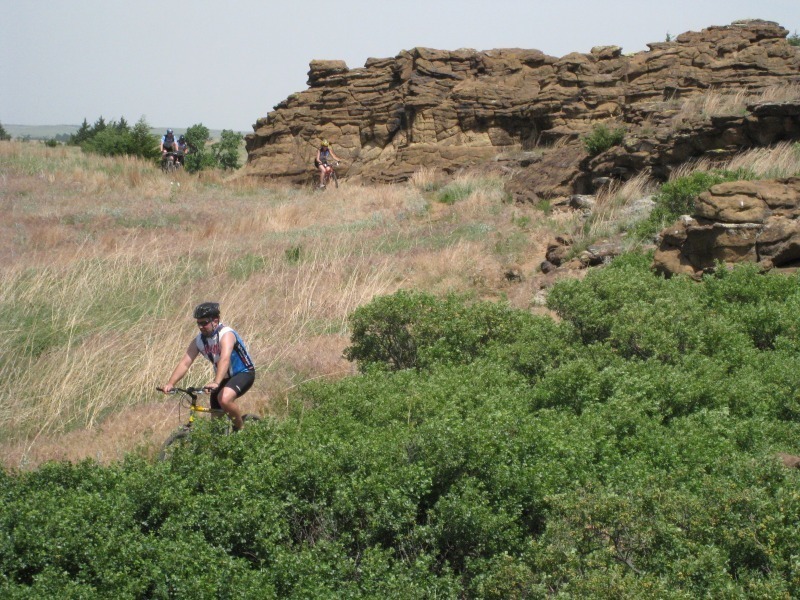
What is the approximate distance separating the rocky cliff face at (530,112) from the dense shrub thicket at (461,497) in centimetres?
1098

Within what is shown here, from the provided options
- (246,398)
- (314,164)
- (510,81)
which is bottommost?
(246,398)

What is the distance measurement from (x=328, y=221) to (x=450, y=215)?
8.93ft

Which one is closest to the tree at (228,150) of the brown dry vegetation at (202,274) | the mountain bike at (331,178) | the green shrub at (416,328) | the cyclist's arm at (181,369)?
the mountain bike at (331,178)

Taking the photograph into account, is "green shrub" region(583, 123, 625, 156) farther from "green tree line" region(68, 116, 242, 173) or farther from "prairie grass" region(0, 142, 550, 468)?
"green tree line" region(68, 116, 242, 173)

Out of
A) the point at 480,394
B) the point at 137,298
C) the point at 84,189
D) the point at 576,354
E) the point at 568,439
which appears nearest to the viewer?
the point at 568,439

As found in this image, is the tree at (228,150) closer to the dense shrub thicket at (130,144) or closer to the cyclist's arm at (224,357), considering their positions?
the dense shrub thicket at (130,144)

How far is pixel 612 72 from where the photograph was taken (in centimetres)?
2667

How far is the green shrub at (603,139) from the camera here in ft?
64.3

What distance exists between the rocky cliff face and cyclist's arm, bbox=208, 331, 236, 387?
41.5ft

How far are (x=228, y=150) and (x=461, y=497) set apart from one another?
3389 cm

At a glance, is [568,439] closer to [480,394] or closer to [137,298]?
[480,394]

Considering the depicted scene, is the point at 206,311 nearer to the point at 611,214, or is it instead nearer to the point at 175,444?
the point at 175,444

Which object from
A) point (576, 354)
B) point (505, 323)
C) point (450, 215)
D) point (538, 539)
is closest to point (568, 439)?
point (538, 539)

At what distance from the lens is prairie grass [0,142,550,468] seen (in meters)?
9.70
